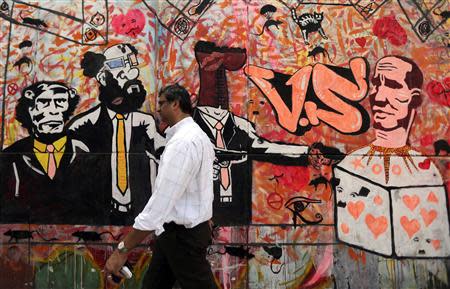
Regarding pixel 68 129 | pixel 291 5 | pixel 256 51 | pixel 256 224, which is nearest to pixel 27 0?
pixel 68 129

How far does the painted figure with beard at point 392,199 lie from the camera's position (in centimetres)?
461

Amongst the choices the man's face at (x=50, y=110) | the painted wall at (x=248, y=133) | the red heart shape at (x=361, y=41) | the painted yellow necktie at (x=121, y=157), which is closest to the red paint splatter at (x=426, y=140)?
the painted wall at (x=248, y=133)

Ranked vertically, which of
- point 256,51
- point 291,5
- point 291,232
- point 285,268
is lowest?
point 285,268

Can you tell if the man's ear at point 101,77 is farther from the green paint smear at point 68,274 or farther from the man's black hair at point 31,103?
the green paint smear at point 68,274

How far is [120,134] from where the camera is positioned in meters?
4.70

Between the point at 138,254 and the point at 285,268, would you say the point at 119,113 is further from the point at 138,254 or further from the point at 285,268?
the point at 285,268

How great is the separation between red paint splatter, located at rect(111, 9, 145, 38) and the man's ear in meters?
0.45

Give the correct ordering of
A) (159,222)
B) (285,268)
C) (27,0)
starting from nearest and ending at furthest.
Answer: (159,222) → (285,268) → (27,0)

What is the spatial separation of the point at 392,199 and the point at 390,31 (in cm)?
174

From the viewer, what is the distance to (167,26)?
15.7 ft

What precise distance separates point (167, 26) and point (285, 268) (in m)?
2.73

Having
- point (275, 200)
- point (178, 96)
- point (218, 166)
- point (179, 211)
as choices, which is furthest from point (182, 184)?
point (275, 200)

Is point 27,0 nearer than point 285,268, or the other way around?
point 285,268

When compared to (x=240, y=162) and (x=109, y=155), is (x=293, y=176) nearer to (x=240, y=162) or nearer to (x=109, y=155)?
(x=240, y=162)
